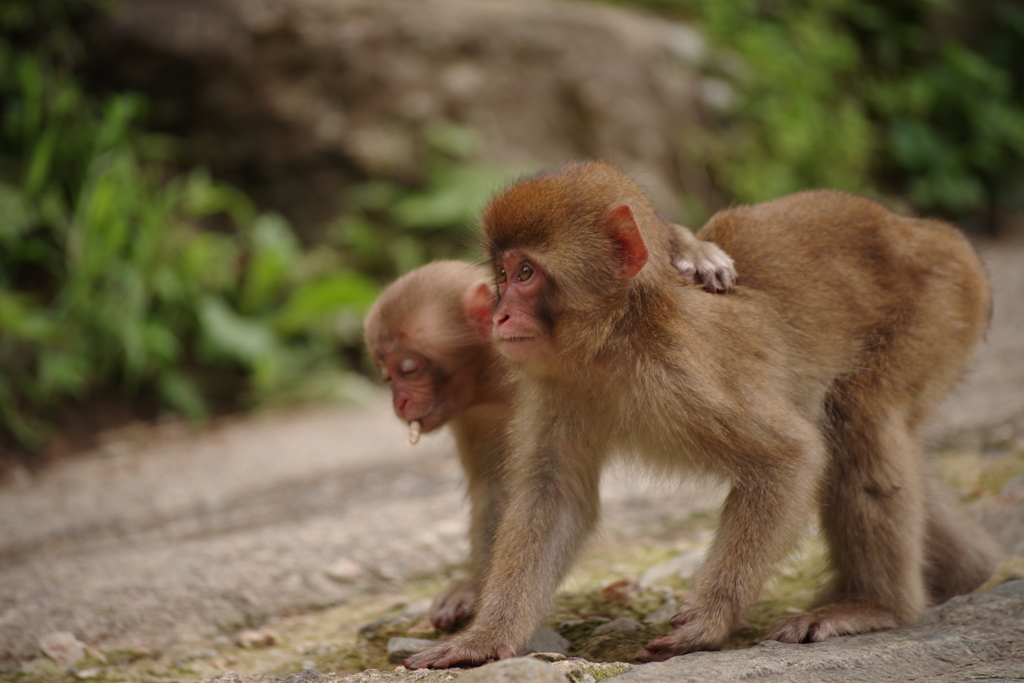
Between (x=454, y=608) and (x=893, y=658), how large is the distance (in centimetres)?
158

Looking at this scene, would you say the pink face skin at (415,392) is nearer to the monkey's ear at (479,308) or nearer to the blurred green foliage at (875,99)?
the monkey's ear at (479,308)

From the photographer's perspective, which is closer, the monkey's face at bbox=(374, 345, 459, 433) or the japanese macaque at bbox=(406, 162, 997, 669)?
the japanese macaque at bbox=(406, 162, 997, 669)

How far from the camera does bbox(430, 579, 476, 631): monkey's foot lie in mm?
3680

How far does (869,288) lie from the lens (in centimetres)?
350

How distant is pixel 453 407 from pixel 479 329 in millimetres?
323

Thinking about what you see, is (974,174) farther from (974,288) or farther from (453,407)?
(453,407)

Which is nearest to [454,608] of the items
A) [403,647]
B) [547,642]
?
[403,647]

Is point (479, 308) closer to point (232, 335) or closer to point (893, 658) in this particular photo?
point (893, 658)

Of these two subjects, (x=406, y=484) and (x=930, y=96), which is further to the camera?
(x=930, y=96)

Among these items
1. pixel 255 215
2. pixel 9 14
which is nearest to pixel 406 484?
pixel 255 215

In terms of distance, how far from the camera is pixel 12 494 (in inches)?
247

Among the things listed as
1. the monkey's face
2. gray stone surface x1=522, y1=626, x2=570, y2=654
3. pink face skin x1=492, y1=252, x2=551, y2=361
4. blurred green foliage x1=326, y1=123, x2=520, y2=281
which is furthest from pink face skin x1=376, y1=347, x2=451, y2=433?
blurred green foliage x1=326, y1=123, x2=520, y2=281

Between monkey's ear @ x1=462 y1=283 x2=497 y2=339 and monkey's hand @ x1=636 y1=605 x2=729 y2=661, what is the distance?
4.34 ft

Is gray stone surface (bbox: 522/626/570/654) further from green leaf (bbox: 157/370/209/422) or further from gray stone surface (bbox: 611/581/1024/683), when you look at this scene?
green leaf (bbox: 157/370/209/422)
